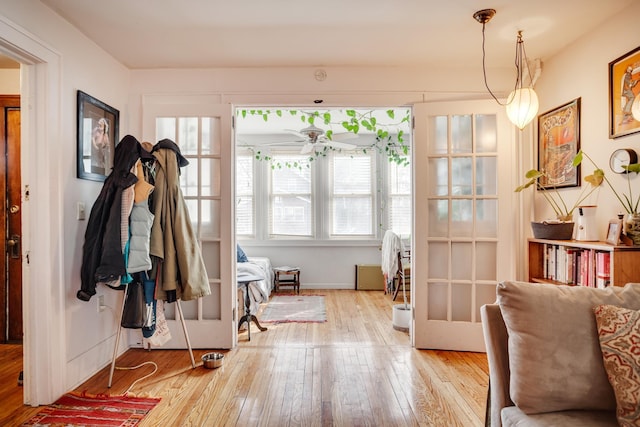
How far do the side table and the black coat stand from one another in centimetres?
357

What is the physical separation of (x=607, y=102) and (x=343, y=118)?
3291mm

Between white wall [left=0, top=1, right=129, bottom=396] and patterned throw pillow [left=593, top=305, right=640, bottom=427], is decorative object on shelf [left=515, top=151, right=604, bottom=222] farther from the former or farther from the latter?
white wall [left=0, top=1, right=129, bottom=396]

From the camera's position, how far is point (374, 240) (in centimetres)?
618

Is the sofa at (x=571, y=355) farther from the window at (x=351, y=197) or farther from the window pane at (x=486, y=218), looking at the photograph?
the window at (x=351, y=197)

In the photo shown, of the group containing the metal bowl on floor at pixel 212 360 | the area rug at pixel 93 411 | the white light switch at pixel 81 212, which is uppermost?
the white light switch at pixel 81 212

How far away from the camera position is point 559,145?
9.57 feet

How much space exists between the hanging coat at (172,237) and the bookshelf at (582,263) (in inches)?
96.5

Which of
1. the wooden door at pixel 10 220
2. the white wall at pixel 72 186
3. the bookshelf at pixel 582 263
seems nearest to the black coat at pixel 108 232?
the white wall at pixel 72 186

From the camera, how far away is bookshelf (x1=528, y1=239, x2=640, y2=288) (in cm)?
209

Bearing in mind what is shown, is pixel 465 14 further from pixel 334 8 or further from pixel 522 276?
pixel 522 276

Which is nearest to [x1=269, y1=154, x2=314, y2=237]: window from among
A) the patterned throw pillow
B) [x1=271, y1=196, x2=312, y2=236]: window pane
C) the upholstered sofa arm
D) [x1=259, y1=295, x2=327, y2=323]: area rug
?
[x1=271, y1=196, x2=312, y2=236]: window pane

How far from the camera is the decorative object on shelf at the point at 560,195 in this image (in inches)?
98.1

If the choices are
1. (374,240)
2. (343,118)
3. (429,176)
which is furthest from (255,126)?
(429,176)

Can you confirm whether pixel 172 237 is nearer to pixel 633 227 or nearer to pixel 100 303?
pixel 100 303
